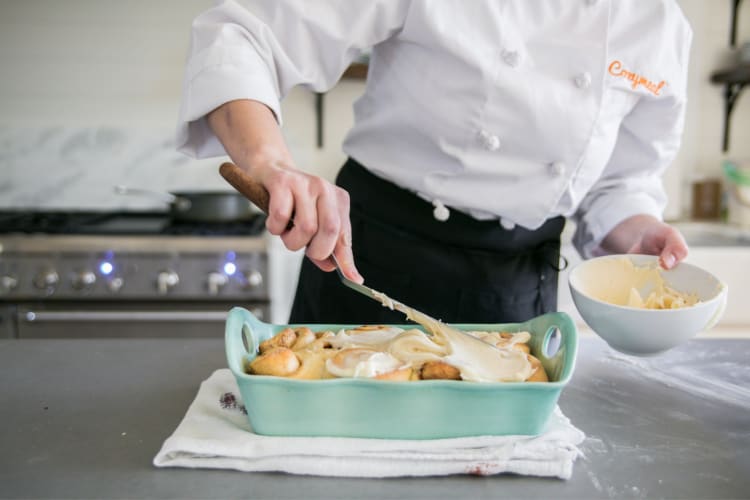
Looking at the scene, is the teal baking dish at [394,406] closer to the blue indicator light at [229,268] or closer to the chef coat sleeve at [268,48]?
the chef coat sleeve at [268,48]

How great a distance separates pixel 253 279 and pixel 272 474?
138 cm

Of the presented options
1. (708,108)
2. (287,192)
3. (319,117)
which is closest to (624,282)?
(287,192)

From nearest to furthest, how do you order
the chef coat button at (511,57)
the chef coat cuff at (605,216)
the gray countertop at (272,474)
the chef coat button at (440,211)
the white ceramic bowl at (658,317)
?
the gray countertop at (272,474) < the white ceramic bowl at (658,317) < the chef coat button at (511,57) < the chef coat button at (440,211) < the chef coat cuff at (605,216)

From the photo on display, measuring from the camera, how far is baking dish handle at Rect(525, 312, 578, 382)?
69cm

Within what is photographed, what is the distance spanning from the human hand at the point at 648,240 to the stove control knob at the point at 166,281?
1297mm

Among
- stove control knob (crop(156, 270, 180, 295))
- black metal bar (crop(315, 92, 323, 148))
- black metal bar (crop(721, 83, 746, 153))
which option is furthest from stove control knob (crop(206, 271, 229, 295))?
black metal bar (crop(721, 83, 746, 153))

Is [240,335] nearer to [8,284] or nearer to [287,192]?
[287,192]

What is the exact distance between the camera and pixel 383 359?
2.24 ft

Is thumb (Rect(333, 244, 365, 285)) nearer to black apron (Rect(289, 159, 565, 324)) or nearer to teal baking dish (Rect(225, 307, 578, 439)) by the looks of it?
teal baking dish (Rect(225, 307, 578, 439))

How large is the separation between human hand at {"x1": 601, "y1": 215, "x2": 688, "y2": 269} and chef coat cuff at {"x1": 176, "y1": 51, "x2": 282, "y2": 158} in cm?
64

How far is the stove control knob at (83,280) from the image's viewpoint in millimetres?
1983

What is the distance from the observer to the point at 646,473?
2.15ft

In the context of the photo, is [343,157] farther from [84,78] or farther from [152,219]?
[84,78]

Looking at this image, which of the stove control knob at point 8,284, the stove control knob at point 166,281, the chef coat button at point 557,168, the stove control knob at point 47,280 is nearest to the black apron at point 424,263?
the chef coat button at point 557,168
